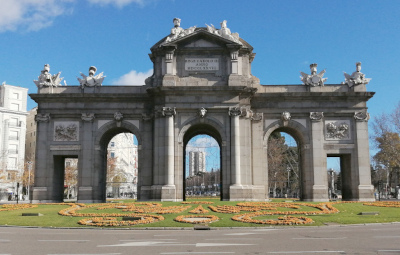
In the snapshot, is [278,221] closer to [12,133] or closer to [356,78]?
[356,78]

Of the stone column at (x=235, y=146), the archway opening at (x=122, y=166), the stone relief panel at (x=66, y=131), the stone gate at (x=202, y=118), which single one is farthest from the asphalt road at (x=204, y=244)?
the archway opening at (x=122, y=166)

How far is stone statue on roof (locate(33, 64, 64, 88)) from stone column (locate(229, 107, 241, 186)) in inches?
804

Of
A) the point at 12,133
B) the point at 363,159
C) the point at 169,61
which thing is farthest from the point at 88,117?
the point at 12,133

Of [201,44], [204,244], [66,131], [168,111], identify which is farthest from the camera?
[66,131]

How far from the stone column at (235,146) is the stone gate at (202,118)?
0.35 feet

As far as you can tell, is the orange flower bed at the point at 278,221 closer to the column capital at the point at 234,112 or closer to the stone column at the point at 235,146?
the stone column at the point at 235,146

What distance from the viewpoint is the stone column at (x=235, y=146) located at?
45062mm

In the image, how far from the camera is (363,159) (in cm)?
4838

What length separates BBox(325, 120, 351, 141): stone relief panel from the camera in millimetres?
49000

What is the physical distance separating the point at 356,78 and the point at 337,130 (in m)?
6.38

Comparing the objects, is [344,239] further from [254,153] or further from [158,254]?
[254,153]

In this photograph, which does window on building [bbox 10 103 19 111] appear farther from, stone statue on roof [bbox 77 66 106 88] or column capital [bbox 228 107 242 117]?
column capital [bbox 228 107 242 117]

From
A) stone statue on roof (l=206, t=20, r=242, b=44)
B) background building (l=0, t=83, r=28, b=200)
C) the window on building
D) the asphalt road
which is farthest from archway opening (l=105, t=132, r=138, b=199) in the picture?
the asphalt road

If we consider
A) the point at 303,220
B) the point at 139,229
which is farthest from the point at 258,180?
the point at 139,229
